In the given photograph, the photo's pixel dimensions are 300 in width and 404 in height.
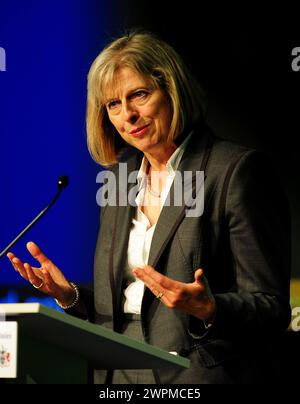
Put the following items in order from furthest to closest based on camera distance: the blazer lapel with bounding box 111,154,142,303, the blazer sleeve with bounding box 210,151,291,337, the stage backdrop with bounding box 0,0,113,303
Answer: the stage backdrop with bounding box 0,0,113,303
the blazer lapel with bounding box 111,154,142,303
the blazer sleeve with bounding box 210,151,291,337

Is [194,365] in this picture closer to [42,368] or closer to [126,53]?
[42,368]

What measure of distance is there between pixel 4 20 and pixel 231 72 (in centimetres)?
90

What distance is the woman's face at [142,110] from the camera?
7.51ft

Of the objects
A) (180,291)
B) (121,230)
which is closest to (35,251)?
(121,230)

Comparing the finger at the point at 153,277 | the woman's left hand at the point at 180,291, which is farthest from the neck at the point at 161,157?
the finger at the point at 153,277

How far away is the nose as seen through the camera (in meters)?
2.29

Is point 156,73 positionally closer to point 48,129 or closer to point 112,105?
point 112,105

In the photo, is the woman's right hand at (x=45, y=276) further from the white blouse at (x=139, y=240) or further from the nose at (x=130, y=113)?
the nose at (x=130, y=113)

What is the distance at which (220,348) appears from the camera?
195 cm

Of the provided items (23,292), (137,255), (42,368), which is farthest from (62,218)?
(42,368)

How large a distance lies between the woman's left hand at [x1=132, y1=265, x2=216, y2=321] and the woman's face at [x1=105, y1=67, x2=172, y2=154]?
28.0 inches

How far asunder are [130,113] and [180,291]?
86 centimetres

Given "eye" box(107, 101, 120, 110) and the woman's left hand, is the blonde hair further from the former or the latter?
the woman's left hand

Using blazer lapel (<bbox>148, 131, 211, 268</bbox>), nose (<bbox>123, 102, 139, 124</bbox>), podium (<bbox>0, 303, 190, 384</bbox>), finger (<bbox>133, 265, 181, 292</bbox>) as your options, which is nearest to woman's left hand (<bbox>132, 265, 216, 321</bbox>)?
finger (<bbox>133, 265, 181, 292</bbox>)
